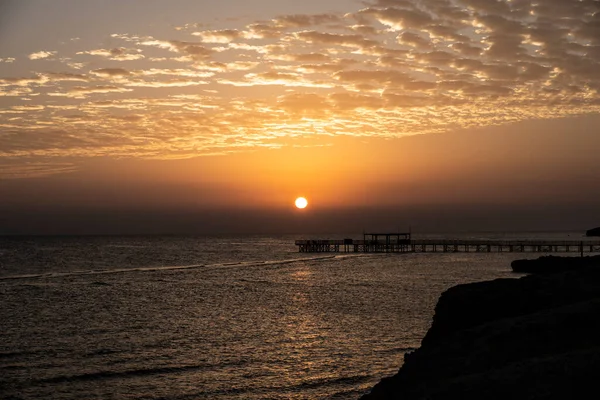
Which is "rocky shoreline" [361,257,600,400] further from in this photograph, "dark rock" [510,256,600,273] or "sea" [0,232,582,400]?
"dark rock" [510,256,600,273]

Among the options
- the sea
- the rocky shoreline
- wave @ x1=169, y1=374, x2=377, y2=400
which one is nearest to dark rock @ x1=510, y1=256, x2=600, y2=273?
the sea

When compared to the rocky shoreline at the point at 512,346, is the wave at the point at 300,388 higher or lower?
lower

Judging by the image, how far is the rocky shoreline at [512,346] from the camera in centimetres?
877

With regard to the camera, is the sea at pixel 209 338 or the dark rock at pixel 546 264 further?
the dark rock at pixel 546 264

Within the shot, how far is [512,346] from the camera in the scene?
10.8 meters

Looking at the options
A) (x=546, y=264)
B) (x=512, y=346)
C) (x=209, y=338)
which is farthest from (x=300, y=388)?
(x=546, y=264)

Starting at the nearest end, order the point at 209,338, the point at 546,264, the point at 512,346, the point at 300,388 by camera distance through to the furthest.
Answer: the point at 512,346
the point at 300,388
the point at 209,338
the point at 546,264

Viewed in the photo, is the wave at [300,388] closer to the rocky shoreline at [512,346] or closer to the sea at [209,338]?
the sea at [209,338]

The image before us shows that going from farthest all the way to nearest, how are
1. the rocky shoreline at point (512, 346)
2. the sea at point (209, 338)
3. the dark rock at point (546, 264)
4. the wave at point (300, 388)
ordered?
the dark rock at point (546, 264), the sea at point (209, 338), the wave at point (300, 388), the rocky shoreline at point (512, 346)

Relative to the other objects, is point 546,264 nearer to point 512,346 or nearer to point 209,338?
point 209,338

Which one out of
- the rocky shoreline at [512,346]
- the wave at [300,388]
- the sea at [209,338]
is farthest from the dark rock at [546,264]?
the rocky shoreline at [512,346]

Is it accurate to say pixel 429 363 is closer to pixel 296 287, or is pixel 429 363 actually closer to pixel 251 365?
pixel 251 365

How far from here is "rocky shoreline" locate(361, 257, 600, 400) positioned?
345 inches

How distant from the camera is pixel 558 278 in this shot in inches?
596
